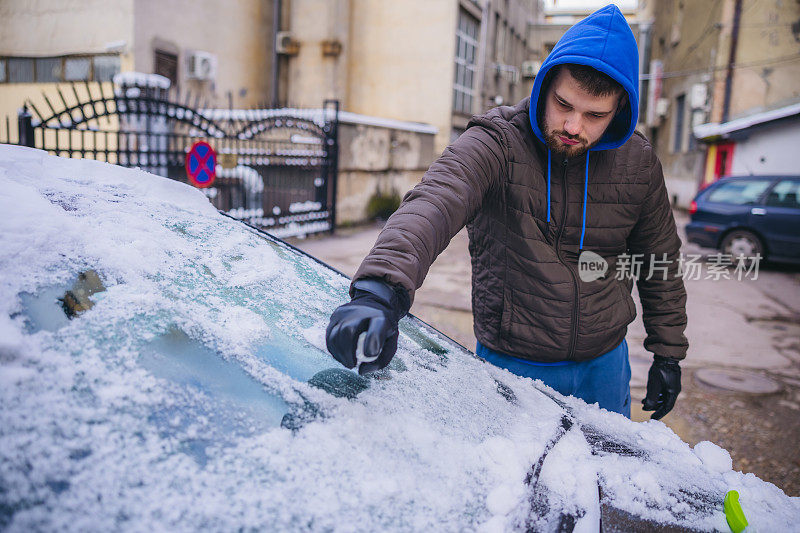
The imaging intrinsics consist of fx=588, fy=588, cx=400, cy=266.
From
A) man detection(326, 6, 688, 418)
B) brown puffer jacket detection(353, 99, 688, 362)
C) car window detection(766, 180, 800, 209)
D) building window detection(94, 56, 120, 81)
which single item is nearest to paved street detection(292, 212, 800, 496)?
car window detection(766, 180, 800, 209)

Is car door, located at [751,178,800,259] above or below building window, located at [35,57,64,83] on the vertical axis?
below

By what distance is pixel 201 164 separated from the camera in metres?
7.27

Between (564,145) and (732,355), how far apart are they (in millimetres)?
4562

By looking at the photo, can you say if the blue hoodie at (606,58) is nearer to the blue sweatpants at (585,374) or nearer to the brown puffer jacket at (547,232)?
the brown puffer jacket at (547,232)

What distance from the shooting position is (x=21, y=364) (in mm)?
866

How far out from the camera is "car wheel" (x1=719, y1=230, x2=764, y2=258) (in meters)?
9.70

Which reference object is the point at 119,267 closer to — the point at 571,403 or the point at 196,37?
the point at 571,403

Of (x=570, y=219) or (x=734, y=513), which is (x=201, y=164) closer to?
(x=570, y=219)

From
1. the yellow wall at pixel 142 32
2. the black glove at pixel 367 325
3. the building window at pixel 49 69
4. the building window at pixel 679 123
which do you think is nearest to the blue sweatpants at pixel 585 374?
the black glove at pixel 367 325

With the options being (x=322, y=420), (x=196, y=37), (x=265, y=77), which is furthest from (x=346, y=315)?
(x=265, y=77)

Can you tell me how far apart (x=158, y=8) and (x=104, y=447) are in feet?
37.1

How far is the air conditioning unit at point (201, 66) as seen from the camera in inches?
438

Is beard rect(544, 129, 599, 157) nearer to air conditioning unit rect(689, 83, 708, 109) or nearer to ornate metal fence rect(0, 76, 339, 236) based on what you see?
ornate metal fence rect(0, 76, 339, 236)

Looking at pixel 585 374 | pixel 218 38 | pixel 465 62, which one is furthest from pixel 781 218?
pixel 218 38
